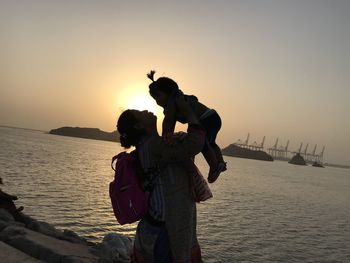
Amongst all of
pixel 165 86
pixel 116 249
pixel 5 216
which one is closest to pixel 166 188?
pixel 165 86

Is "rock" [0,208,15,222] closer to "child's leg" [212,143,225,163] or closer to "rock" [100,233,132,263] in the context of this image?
"rock" [100,233,132,263]

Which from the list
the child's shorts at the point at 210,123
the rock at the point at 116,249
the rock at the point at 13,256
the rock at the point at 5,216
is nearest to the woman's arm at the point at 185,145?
the child's shorts at the point at 210,123

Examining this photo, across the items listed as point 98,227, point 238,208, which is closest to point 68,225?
point 98,227

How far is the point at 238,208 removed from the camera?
31891 millimetres

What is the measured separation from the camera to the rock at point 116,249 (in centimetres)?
1005

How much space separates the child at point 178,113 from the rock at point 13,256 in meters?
3.99

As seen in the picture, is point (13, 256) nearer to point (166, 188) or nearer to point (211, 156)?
point (166, 188)

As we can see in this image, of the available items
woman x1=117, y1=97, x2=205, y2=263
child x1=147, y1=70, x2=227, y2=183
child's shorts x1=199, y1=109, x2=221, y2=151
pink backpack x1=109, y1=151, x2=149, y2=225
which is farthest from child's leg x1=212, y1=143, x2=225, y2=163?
pink backpack x1=109, y1=151, x2=149, y2=225

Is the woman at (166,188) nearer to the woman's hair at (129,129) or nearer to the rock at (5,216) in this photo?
the woman's hair at (129,129)

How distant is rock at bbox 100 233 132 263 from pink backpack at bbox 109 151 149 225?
6441mm

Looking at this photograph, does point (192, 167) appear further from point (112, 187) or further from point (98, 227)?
point (98, 227)

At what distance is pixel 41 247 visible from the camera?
698cm

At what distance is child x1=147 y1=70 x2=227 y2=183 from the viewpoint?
3.56 meters

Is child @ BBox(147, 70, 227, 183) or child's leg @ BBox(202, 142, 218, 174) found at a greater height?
child @ BBox(147, 70, 227, 183)
